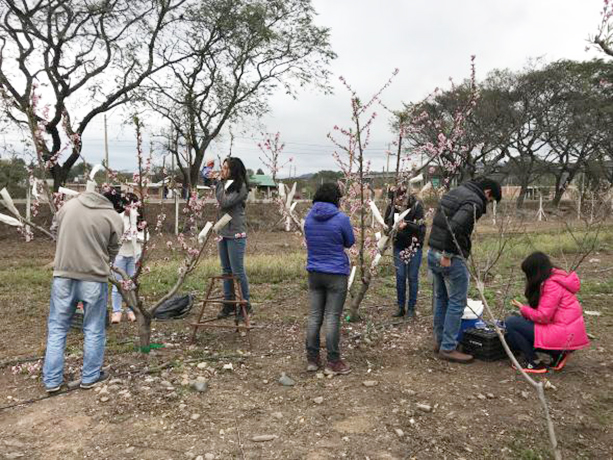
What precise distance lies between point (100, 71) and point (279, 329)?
13.1m

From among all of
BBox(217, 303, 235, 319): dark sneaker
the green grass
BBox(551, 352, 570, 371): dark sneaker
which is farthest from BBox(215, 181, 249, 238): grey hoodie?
the green grass

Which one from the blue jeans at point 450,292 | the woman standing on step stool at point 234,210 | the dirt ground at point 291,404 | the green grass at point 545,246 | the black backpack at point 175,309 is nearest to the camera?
the dirt ground at point 291,404

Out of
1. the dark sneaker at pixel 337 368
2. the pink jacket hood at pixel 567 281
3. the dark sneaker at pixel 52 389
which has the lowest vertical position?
the dark sneaker at pixel 52 389

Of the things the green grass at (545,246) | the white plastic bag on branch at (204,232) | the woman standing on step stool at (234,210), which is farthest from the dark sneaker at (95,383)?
the green grass at (545,246)

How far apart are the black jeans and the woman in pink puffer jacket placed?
4.95ft

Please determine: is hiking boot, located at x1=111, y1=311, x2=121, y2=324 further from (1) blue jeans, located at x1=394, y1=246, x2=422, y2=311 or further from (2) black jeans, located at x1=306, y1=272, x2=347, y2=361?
(1) blue jeans, located at x1=394, y1=246, x2=422, y2=311

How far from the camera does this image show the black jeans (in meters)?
3.85

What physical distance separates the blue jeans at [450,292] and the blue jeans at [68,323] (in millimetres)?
2722

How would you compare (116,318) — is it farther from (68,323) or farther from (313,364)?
(313,364)

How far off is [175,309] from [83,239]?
2.16m

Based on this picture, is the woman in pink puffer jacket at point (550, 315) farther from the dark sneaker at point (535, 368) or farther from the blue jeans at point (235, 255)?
the blue jeans at point (235, 255)

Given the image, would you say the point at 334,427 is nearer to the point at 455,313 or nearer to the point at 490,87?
the point at 455,313

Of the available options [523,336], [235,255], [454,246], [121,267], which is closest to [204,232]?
[235,255]

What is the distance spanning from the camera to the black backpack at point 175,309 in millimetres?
5422
